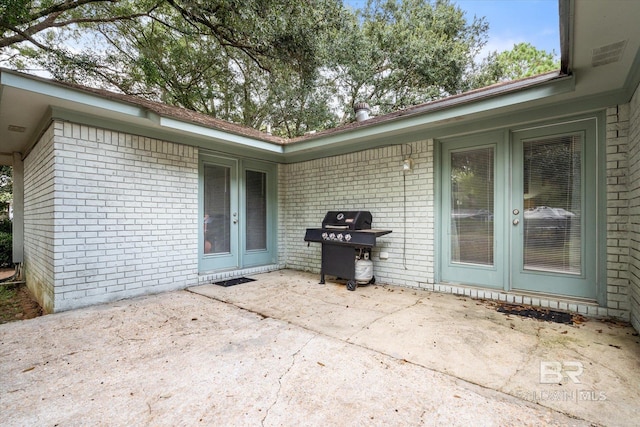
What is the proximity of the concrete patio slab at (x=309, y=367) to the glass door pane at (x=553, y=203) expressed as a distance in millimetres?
814

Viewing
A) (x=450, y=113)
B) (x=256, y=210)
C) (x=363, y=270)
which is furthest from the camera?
(x=256, y=210)

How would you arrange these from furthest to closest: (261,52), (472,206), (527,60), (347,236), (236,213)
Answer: (527,60)
(261,52)
(236,213)
(347,236)
(472,206)

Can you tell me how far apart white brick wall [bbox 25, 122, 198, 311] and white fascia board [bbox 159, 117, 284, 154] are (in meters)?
0.54

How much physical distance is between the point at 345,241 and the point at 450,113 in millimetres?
2225

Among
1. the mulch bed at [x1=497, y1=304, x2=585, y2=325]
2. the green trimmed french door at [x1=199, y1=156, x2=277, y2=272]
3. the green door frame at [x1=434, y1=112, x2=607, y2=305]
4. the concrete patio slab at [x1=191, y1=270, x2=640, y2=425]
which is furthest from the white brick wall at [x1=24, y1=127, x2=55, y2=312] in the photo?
the mulch bed at [x1=497, y1=304, x2=585, y2=325]

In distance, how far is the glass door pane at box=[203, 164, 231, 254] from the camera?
4922 mm

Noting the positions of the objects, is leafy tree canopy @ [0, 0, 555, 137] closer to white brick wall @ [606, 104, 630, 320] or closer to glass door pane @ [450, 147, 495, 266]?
glass door pane @ [450, 147, 495, 266]

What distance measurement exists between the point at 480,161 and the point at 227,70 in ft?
28.0

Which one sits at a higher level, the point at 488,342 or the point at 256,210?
the point at 256,210

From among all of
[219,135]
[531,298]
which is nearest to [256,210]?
[219,135]

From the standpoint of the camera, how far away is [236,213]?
5.28m

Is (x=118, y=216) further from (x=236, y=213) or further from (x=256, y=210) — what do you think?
(x=256, y=210)

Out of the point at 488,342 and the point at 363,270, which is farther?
the point at 363,270

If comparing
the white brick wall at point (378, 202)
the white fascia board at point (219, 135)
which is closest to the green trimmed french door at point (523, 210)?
the white brick wall at point (378, 202)
